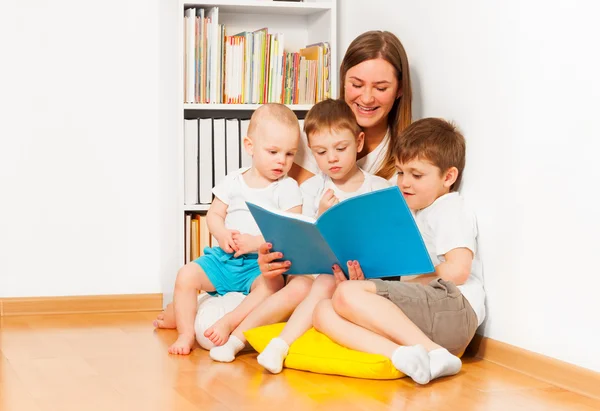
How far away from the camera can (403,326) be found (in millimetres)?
2121

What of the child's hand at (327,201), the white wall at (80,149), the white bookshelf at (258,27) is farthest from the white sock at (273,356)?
the white wall at (80,149)

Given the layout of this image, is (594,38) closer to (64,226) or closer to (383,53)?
(383,53)

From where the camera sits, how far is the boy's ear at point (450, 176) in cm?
245

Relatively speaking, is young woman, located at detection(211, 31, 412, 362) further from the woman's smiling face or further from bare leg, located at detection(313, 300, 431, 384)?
bare leg, located at detection(313, 300, 431, 384)

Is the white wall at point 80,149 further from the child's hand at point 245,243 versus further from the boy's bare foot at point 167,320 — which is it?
the child's hand at point 245,243

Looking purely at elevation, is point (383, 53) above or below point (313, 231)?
above

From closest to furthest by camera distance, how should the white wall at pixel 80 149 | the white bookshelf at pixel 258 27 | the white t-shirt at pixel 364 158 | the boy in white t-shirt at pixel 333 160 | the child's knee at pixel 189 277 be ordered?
the boy in white t-shirt at pixel 333 160
the child's knee at pixel 189 277
the white t-shirt at pixel 364 158
the white bookshelf at pixel 258 27
the white wall at pixel 80 149

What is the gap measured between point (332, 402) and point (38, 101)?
1957 millimetres

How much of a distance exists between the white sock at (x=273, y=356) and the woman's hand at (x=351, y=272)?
0.23 m

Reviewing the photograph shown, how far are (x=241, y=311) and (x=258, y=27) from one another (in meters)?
1.35

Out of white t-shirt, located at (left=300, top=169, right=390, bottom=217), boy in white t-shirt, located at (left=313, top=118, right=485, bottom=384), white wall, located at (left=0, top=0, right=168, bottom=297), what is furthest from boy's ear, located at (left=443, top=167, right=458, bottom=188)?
white wall, located at (left=0, top=0, right=168, bottom=297)

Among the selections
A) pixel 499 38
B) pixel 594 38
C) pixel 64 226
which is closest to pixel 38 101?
pixel 64 226

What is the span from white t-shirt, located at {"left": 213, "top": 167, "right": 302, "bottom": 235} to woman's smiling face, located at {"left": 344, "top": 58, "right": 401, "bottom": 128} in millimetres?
321

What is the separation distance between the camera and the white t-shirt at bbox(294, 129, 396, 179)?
278 cm
